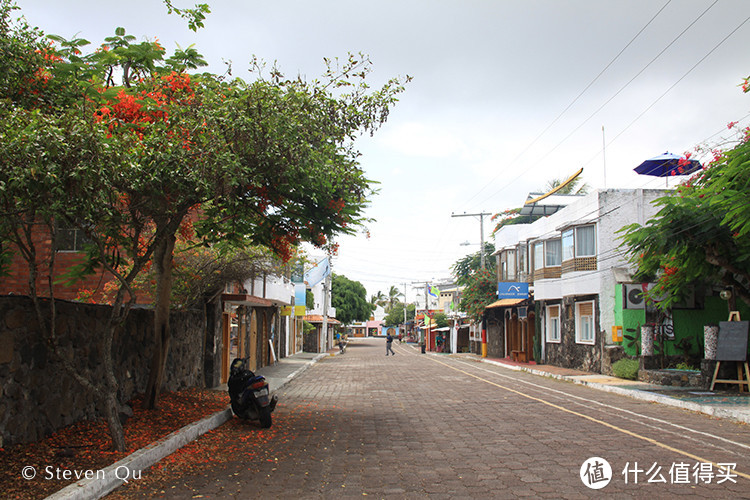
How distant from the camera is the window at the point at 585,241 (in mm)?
25625

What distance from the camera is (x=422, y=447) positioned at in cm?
860

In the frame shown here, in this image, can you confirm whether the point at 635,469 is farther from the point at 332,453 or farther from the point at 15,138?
the point at 15,138

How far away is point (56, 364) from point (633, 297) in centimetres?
2044

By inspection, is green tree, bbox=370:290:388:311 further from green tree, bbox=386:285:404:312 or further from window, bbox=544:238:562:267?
window, bbox=544:238:562:267

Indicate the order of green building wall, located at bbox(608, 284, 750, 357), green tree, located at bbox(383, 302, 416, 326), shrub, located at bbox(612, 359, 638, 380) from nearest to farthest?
1. shrub, located at bbox(612, 359, 638, 380)
2. green building wall, located at bbox(608, 284, 750, 357)
3. green tree, located at bbox(383, 302, 416, 326)

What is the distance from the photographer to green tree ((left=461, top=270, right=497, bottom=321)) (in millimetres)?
40125

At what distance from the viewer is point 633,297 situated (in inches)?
897

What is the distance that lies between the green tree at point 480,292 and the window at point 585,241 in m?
14.2

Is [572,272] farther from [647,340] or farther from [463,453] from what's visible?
[463,453]

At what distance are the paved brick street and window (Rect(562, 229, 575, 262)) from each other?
13.1 m

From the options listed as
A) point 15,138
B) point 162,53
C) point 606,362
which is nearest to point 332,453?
point 15,138

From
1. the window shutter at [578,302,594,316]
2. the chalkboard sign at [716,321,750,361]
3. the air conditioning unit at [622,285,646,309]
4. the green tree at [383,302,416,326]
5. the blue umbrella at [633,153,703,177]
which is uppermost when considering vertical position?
the blue umbrella at [633,153,703,177]

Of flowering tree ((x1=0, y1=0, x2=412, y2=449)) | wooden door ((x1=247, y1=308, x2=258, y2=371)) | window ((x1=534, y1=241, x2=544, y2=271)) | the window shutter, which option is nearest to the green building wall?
the window shutter

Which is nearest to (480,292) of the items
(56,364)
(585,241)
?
(585,241)
